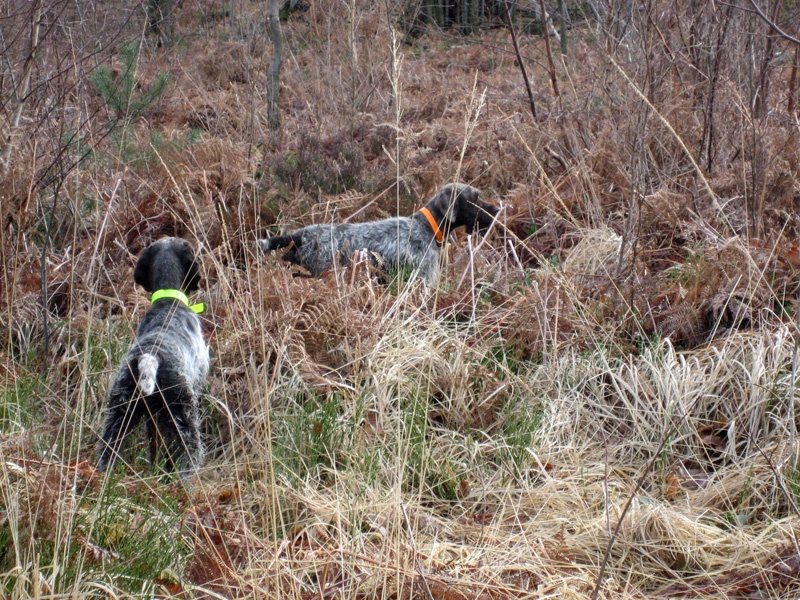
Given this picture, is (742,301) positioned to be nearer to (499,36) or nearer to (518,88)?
(518,88)

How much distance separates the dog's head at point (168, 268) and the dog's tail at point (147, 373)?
3.03 feet

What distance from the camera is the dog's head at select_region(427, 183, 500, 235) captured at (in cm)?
656

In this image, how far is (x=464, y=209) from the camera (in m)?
6.64

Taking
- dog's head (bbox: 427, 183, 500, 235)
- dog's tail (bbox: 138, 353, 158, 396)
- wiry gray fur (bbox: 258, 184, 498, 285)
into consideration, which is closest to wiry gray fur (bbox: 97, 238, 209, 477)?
dog's tail (bbox: 138, 353, 158, 396)

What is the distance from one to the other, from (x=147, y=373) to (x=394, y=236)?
10.8 ft

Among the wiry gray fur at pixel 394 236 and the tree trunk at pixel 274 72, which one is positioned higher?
the tree trunk at pixel 274 72

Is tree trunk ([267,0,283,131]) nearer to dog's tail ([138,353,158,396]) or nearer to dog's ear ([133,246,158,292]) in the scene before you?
dog's ear ([133,246,158,292])

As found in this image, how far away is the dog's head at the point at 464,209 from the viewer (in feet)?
21.5

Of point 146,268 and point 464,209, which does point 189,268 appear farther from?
point 464,209

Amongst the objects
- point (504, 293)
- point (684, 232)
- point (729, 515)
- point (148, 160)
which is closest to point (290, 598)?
point (729, 515)

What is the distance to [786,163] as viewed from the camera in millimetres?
6035

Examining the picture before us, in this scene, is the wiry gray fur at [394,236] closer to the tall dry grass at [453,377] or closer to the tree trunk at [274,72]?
the tall dry grass at [453,377]

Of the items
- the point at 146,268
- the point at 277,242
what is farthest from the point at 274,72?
the point at 146,268

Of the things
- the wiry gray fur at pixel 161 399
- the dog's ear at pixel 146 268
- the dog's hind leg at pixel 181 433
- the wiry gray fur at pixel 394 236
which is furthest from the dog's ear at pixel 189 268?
the wiry gray fur at pixel 394 236
